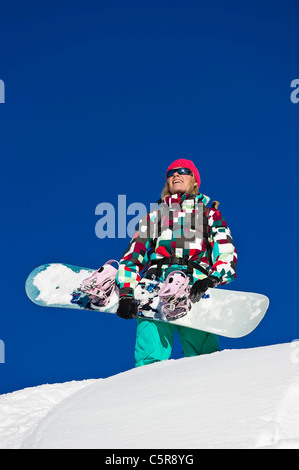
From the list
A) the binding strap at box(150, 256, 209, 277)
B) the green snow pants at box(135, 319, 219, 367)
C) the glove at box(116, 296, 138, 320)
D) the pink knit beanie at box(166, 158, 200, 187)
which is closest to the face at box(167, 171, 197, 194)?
the pink knit beanie at box(166, 158, 200, 187)

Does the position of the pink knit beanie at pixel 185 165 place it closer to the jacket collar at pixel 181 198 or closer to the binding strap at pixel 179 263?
the jacket collar at pixel 181 198

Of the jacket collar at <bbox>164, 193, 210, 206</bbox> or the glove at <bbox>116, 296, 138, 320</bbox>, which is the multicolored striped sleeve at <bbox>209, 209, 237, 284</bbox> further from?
the glove at <bbox>116, 296, 138, 320</bbox>

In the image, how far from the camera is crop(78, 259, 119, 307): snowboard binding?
501 cm

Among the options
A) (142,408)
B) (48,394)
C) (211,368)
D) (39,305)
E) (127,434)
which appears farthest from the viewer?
(39,305)

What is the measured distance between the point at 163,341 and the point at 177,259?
829mm

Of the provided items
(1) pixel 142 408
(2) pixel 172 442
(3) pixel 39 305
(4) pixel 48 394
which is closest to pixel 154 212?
(3) pixel 39 305

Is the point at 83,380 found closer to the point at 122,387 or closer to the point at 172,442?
the point at 122,387

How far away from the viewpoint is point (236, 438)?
1925 mm

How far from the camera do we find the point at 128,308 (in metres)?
4.57

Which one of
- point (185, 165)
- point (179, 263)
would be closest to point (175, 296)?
point (179, 263)

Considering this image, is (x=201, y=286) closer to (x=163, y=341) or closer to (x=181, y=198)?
(x=163, y=341)

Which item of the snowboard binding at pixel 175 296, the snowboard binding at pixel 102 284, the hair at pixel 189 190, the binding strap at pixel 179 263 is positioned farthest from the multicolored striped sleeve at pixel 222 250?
the snowboard binding at pixel 102 284

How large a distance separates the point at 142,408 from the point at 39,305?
3505mm
